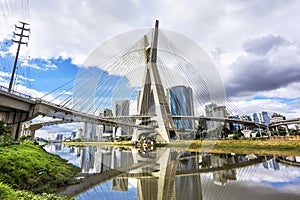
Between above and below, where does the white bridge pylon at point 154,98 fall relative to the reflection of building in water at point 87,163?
above

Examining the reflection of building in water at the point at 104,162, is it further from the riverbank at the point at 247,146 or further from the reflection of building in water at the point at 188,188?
the riverbank at the point at 247,146

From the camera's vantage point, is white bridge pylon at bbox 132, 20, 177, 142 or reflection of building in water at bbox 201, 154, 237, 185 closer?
reflection of building in water at bbox 201, 154, 237, 185

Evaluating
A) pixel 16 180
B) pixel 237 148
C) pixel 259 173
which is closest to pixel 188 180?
pixel 259 173

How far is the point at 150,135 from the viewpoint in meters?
38.8

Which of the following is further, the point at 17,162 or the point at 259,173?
the point at 259,173

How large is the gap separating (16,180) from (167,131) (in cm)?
2844

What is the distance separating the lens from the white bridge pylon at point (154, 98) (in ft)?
104

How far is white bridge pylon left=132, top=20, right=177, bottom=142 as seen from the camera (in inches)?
1251

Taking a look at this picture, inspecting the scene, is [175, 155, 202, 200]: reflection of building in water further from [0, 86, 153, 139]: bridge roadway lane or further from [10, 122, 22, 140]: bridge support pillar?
[10, 122, 22, 140]: bridge support pillar

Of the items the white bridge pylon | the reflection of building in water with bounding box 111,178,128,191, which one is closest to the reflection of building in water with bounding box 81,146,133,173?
the reflection of building in water with bounding box 111,178,128,191

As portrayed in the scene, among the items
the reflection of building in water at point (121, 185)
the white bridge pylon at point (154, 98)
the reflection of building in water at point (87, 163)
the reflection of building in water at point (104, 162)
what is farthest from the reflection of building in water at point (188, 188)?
the white bridge pylon at point (154, 98)

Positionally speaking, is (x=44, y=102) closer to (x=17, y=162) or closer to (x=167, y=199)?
(x=17, y=162)

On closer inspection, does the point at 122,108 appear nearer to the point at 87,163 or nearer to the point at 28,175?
the point at 87,163

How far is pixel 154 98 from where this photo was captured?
105 feet
